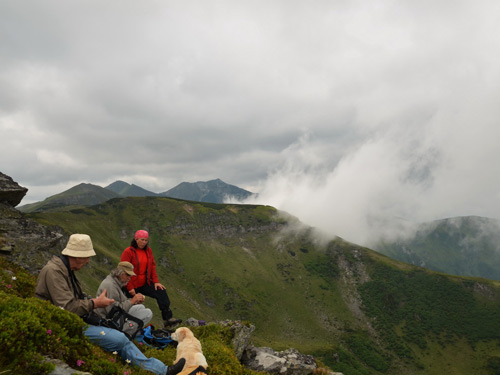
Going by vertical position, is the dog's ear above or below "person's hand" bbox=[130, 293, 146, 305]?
below

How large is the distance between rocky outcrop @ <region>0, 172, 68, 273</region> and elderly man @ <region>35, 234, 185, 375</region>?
16663 millimetres

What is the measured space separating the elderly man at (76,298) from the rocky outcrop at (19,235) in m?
16.7

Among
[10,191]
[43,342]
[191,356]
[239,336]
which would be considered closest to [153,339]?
[191,356]

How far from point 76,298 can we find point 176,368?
4428 millimetres

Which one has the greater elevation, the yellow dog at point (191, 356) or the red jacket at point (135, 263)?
the red jacket at point (135, 263)

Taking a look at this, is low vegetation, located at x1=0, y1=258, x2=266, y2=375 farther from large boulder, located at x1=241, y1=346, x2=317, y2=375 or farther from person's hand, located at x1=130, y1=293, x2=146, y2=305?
large boulder, located at x1=241, y1=346, x2=317, y2=375

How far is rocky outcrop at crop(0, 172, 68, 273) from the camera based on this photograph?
22484 millimetres

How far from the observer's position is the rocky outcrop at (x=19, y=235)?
22484 mm

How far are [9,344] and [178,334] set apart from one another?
22.6ft

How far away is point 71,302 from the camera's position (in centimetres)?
915

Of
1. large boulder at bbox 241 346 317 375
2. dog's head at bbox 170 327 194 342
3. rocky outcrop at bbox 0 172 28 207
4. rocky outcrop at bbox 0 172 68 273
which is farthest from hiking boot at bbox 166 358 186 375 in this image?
rocky outcrop at bbox 0 172 28 207

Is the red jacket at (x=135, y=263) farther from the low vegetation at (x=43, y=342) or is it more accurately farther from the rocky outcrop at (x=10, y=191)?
the rocky outcrop at (x=10, y=191)

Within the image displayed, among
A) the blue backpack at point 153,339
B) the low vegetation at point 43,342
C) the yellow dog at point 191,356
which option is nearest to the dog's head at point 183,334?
the yellow dog at point 191,356

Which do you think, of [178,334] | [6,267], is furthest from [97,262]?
[178,334]
